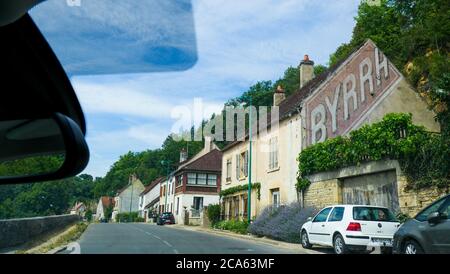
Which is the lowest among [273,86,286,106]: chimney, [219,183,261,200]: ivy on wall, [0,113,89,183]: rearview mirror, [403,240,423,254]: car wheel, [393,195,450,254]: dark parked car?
[403,240,423,254]: car wheel

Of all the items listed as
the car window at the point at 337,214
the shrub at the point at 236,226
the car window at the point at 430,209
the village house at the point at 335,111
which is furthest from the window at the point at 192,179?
the car window at the point at 430,209

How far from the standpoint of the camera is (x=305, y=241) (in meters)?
12.9

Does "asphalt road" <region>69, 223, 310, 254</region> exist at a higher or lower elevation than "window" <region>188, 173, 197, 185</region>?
lower

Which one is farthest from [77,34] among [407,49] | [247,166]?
[407,49]

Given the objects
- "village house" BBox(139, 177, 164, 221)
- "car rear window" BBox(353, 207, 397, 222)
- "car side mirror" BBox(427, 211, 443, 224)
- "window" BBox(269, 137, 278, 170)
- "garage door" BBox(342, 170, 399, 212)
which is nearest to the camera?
"car side mirror" BBox(427, 211, 443, 224)

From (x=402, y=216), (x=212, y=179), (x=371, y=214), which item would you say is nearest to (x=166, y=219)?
(x=212, y=179)

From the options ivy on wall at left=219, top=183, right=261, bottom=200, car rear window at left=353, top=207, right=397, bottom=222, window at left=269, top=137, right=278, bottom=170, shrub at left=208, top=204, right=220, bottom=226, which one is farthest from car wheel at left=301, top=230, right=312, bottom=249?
shrub at left=208, top=204, right=220, bottom=226

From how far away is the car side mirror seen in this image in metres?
6.39

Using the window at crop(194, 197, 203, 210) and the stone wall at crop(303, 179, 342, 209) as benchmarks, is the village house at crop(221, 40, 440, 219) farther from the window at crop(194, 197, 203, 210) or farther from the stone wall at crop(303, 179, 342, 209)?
the window at crop(194, 197, 203, 210)

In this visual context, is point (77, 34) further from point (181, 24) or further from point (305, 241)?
point (305, 241)

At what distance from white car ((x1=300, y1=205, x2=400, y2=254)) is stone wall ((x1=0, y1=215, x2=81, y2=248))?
19.7 feet

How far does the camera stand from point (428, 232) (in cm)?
650

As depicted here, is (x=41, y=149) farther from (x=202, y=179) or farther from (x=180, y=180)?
(x=180, y=180)
